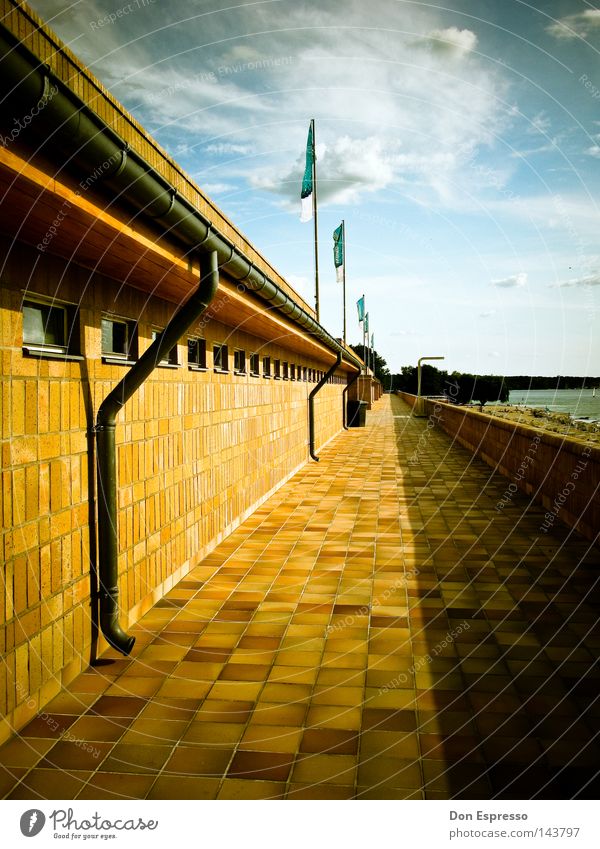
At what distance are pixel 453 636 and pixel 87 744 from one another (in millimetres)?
2450

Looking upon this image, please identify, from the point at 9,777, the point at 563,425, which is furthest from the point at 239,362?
the point at 563,425

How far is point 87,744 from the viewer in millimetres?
2770

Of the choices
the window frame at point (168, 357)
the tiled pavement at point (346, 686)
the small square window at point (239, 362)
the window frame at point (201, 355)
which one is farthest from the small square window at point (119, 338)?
the small square window at point (239, 362)

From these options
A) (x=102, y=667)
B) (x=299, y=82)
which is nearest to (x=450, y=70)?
(x=299, y=82)

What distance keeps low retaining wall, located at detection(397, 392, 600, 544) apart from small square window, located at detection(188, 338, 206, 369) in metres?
4.34

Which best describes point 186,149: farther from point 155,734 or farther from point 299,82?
point 155,734

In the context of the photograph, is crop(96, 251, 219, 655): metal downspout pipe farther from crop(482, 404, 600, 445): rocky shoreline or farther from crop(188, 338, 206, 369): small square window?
crop(482, 404, 600, 445): rocky shoreline

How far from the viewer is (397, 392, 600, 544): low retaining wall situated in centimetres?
648

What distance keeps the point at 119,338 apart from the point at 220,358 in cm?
284

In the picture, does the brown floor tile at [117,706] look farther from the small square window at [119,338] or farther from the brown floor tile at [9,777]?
the small square window at [119,338]

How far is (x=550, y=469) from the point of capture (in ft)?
26.6

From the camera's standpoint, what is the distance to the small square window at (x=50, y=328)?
3033 millimetres

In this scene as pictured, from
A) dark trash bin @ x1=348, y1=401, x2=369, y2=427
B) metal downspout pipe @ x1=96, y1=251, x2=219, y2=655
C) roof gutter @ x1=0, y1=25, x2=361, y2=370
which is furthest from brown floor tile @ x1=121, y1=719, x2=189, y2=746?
dark trash bin @ x1=348, y1=401, x2=369, y2=427

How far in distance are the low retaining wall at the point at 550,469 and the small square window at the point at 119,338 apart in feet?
16.0
